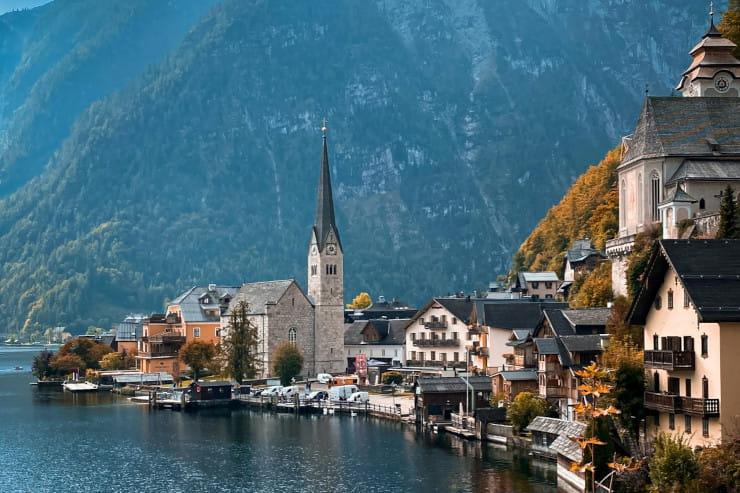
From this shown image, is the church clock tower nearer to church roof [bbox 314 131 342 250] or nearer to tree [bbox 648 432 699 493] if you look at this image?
church roof [bbox 314 131 342 250]

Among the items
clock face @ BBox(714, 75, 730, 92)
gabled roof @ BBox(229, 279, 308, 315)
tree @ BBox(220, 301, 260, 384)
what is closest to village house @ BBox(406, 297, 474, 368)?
tree @ BBox(220, 301, 260, 384)

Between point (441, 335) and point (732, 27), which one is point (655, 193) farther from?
point (441, 335)

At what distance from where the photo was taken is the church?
13838cm

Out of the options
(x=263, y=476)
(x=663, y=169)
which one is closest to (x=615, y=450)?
(x=263, y=476)

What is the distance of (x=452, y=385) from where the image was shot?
90.2 metres

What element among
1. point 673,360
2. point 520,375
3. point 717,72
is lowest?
point 520,375

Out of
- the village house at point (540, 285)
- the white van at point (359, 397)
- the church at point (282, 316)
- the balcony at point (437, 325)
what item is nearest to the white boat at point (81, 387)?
the church at point (282, 316)

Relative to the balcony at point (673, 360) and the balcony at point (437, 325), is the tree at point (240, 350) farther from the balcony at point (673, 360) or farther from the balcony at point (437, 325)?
the balcony at point (673, 360)

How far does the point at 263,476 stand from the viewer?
227 feet

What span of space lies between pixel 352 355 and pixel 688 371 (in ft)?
316

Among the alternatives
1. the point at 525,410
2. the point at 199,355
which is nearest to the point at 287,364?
the point at 199,355

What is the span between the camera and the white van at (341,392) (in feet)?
358

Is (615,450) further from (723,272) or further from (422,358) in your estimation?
(422,358)

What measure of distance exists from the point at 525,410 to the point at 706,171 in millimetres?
21929
